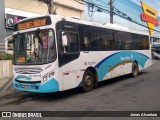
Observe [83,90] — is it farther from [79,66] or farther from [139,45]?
[139,45]

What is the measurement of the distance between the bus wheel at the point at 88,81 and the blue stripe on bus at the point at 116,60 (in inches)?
26.6

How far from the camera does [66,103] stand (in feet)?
32.0

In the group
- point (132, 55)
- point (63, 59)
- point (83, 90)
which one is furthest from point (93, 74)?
point (132, 55)

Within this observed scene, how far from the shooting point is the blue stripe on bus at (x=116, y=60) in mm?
13172

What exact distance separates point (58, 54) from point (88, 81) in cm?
252

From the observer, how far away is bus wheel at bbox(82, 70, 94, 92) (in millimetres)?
11805

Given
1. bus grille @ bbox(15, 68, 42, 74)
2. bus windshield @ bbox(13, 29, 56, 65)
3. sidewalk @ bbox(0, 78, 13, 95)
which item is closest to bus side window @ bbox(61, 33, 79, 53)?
bus windshield @ bbox(13, 29, 56, 65)

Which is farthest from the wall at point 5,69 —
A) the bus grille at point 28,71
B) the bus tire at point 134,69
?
the bus tire at point 134,69

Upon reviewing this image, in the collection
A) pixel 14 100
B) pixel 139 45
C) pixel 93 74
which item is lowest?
pixel 14 100

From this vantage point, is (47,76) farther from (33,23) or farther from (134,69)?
(134,69)

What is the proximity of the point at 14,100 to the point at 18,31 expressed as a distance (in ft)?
8.80

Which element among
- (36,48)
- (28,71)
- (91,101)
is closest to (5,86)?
(28,71)

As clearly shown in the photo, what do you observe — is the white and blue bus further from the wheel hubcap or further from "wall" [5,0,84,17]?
"wall" [5,0,84,17]

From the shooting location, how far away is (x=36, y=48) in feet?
33.7
